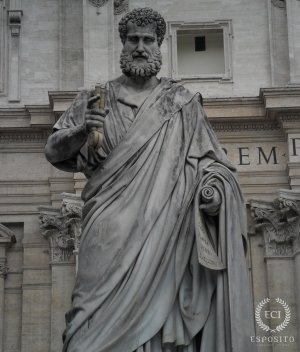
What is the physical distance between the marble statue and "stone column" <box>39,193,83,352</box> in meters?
15.4

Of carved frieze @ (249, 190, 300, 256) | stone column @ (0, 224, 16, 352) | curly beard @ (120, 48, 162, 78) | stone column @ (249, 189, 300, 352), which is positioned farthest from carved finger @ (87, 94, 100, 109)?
stone column @ (0, 224, 16, 352)

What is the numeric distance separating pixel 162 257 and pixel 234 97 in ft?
54.5

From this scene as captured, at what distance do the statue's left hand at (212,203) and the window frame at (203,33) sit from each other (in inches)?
676

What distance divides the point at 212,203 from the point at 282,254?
1616 centimetres

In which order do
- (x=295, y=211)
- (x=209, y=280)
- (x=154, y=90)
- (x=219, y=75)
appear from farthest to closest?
(x=219, y=75) → (x=295, y=211) → (x=154, y=90) → (x=209, y=280)

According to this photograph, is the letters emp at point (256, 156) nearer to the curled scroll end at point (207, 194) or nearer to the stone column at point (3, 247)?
the stone column at point (3, 247)

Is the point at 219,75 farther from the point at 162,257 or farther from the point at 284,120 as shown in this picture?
the point at 162,257

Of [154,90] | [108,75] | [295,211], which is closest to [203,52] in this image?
[108,75]

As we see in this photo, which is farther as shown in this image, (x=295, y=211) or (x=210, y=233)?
(x=295, y=211)

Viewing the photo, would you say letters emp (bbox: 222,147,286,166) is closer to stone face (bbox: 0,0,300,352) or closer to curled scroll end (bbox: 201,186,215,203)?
stone face (bbox: 0,0,300,352)

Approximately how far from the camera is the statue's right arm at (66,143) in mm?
5945

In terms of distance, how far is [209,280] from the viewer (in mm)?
5730

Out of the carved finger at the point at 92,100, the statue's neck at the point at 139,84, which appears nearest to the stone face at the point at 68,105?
the statue's neck at the point at 139,84

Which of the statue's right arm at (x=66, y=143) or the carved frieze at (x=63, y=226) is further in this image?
the carved frieze at (x=63, y=226)
